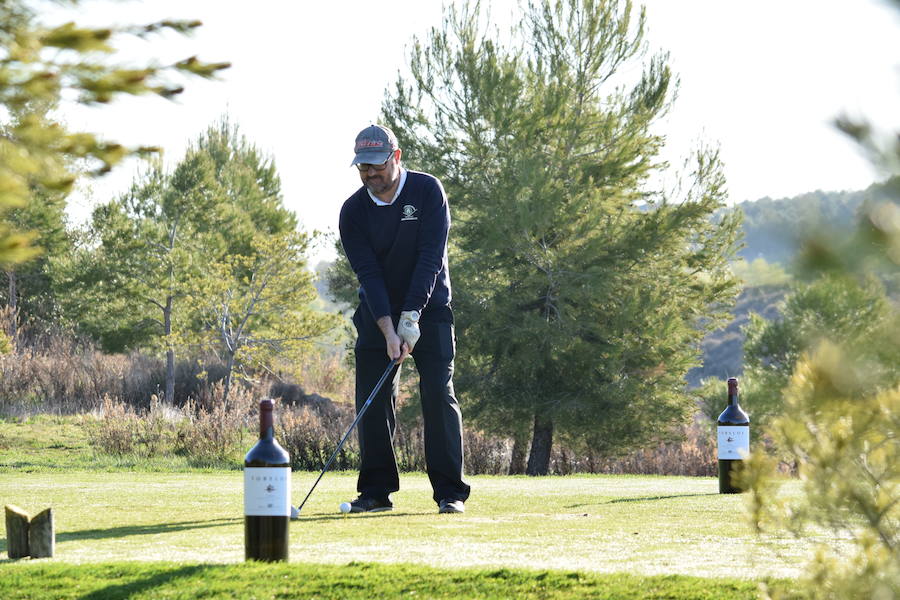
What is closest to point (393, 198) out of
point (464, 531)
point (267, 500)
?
point (464, 531)

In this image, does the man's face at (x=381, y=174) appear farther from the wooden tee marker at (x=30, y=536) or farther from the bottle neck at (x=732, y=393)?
the wooden tee marker at (x=30, y=536)

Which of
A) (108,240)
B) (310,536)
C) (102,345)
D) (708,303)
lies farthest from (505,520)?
(102,345)

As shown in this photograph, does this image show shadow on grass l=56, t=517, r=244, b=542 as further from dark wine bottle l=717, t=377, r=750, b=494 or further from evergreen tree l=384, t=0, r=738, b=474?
evergreen tree l=384, t=0, r=738, b=474

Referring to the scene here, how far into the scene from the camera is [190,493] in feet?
27.3

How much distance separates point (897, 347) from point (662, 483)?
8208 mm

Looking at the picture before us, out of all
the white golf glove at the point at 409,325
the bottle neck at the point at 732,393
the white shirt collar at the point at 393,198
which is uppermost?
the white shirt collar at the point at 393,198

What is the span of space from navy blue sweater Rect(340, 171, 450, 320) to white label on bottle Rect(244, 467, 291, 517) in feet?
8.01

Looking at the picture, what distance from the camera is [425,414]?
6.93m

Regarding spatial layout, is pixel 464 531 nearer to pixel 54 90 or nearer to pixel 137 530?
pixel 137 530

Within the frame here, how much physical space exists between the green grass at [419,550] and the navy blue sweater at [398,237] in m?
1.23

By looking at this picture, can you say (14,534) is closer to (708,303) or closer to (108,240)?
(708,303)

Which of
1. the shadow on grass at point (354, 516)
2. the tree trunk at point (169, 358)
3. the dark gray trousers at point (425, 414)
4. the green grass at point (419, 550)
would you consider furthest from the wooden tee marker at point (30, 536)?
the tree trunk at point (169, 358)

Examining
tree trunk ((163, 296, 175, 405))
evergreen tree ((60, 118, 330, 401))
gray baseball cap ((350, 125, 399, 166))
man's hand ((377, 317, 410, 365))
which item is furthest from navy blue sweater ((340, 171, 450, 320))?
evergreen tree ((60, 118, 330, 401))

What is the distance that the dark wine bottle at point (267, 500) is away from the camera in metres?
4.40
